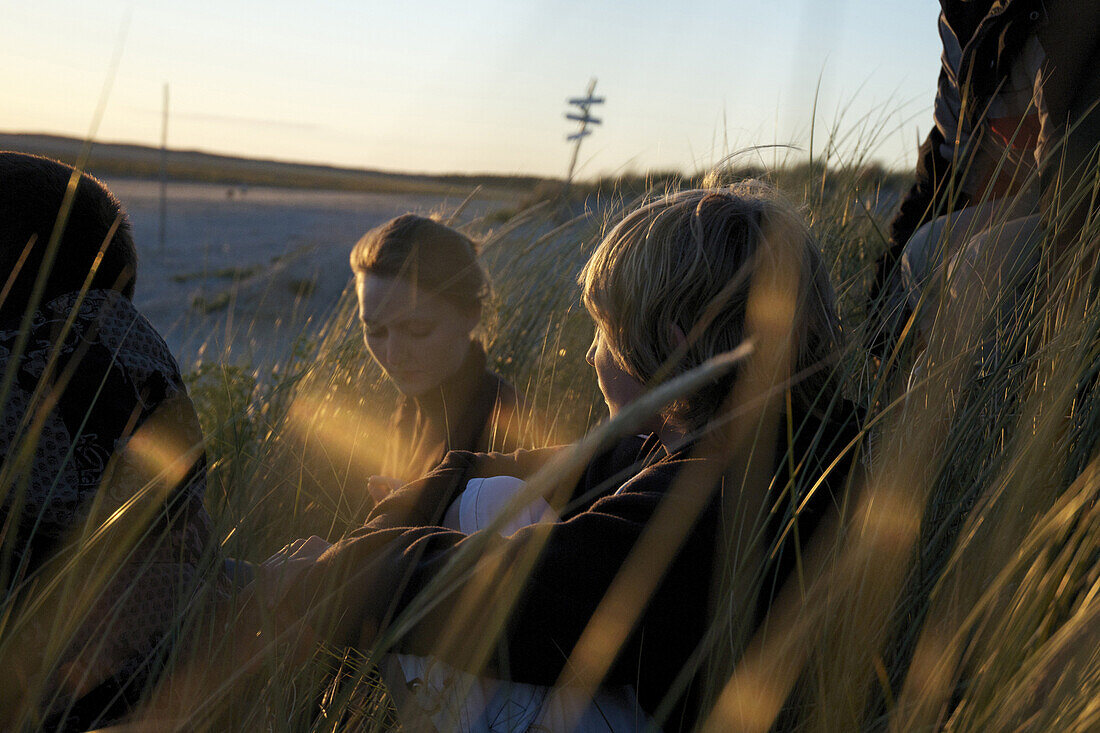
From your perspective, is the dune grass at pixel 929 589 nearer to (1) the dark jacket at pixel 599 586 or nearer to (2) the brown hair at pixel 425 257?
(1) the dark jacket at pixel 599 586

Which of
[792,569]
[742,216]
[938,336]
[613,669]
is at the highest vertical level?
[742,216]

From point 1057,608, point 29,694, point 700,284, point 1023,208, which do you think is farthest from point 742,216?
point 29,694

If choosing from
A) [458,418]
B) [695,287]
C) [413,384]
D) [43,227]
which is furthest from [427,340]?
[695,287]

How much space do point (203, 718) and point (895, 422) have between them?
1.00 m

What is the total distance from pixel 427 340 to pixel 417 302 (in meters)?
0.14

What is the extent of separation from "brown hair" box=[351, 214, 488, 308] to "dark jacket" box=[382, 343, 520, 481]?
0.71 ft

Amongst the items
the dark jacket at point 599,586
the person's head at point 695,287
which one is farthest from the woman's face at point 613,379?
the dark jacket at point 599,586

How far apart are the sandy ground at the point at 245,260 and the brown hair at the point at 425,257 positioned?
0.25 m

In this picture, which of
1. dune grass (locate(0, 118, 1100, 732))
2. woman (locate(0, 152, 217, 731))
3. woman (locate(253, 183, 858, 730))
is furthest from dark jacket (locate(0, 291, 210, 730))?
woman (locate(253, 183, 858, 730))

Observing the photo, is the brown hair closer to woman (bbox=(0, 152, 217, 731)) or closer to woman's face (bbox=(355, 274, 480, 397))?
woman's face (bbox=(355, 274, 480, 397))

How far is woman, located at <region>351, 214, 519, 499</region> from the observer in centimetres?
270

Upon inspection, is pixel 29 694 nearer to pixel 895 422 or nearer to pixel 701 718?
pixel 701 718

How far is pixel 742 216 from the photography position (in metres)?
1.33

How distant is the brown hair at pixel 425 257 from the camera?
2840 millimetres
